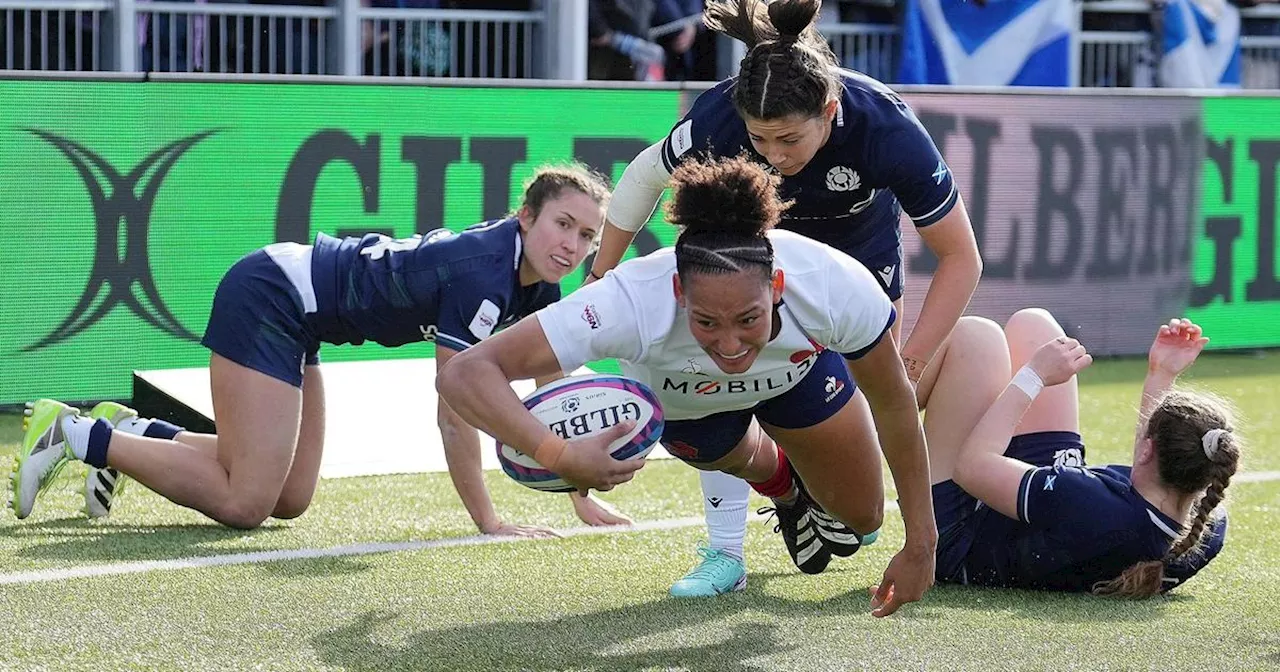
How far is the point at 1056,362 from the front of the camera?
529cm

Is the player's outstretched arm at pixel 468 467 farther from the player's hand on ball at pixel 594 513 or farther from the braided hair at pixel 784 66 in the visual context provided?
the braided hair at pixel 784 66

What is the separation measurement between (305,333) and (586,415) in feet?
6.86

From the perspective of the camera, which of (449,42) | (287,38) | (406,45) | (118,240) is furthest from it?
(449,42)

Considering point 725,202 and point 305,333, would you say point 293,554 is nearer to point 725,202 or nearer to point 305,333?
point 305,333

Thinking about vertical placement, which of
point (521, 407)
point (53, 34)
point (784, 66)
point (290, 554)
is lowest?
point (290, 554)

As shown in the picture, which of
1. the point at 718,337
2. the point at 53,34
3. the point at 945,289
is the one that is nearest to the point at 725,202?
the point at 718,337

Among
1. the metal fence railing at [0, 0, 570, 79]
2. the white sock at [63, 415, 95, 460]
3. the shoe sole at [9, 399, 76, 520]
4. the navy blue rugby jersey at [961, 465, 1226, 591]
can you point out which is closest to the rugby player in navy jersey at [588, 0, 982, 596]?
the navy blue rugby jersey at [961, 465, 1226, 591]

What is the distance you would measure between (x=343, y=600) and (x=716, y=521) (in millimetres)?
1196

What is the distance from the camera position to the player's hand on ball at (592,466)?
13.0ft

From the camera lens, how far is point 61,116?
330 inches

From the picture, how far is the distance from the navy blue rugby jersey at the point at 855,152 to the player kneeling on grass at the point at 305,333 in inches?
22.7

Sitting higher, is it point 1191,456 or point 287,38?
point 287,38

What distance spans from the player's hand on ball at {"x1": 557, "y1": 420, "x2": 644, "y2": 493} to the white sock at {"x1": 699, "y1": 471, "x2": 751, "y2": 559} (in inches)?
56.1

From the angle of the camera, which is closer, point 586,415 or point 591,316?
point 591,316
